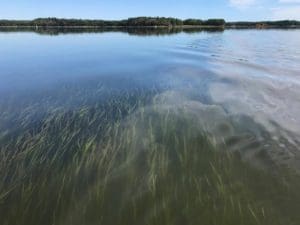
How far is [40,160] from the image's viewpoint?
17.7ft

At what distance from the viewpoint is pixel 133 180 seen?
4754mm

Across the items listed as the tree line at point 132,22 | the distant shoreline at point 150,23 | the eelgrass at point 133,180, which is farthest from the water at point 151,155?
the tree line at point 132,22

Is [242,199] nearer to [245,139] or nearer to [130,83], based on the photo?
[245,139]

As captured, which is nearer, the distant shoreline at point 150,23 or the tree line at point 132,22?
the distant shoreline at point 150,23

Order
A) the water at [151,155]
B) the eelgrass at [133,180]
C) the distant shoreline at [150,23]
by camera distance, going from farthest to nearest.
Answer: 1. the distant shoreline at [150,23]
2. the water at [151,155]
3. the eelgrass at [133,180]

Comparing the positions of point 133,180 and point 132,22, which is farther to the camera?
point 132,22

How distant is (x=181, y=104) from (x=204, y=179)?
4.51 m

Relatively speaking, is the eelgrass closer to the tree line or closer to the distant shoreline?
the distant shoreline

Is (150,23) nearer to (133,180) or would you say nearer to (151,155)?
(151,155)

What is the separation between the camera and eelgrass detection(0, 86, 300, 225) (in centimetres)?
390

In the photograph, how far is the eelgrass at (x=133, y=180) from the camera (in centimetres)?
390

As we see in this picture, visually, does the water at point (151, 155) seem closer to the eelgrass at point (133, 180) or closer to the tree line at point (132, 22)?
the eelgrass at point (133, 180)

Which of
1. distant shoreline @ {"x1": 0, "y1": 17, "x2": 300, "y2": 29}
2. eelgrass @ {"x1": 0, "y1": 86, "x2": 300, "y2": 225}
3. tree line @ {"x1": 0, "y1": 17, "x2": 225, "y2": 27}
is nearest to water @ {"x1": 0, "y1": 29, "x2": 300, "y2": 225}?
eelgrass @ {"x1": 0, "y1": 86, "x2": 300, "y2": 225}

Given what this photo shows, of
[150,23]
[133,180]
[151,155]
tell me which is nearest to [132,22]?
[150,23]
